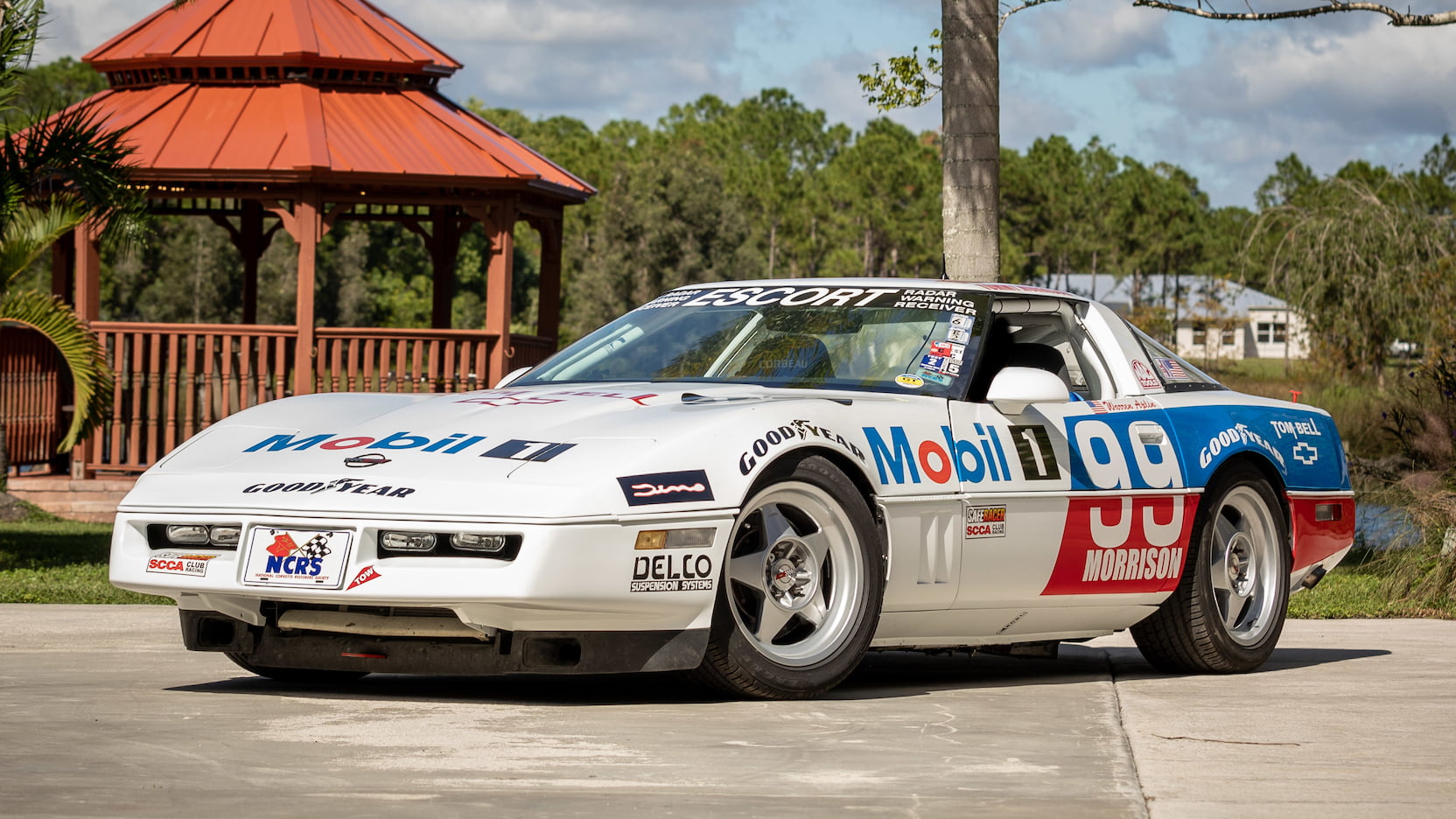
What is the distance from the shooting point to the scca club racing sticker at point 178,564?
5699 millimetres

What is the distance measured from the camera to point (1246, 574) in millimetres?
7566

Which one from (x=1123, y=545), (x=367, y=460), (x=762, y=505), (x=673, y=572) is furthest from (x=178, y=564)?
(x=1123, y=545)

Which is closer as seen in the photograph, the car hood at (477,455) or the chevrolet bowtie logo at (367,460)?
the car hood at (477,455)

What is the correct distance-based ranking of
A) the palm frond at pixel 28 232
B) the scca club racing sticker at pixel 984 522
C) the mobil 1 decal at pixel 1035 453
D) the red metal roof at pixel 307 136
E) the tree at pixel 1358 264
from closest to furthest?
the scca club racing sticker at pixel 984 522 → the mobil 1 decal at pixel 1035 453 → the palm frond at pixel 28 232 → the red metal roof at pixel 307 136 → the tree at pixel 1358 264

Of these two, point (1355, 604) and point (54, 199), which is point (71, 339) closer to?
point (54, 199)

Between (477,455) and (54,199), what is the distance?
324 inches

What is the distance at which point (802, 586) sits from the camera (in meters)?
5.97

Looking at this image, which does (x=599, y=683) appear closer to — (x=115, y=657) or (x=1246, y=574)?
(x=115, y=657)

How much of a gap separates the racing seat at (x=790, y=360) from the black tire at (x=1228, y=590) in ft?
5.35

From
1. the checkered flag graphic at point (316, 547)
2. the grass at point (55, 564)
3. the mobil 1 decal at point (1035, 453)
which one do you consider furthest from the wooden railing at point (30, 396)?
the mobil 1 decal at point (1035, 453)

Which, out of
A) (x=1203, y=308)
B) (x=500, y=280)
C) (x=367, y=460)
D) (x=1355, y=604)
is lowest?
(x=1355, y=604)

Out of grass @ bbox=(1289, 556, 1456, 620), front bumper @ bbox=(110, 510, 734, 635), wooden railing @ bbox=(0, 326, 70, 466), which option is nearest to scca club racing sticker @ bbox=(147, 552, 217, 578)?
front bumper @ bbox=(110, 510, 734, 635)

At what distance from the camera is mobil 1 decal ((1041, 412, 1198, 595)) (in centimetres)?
673

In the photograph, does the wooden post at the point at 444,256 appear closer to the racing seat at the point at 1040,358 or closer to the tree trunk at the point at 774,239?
the racing seat at the point at 1040,358
